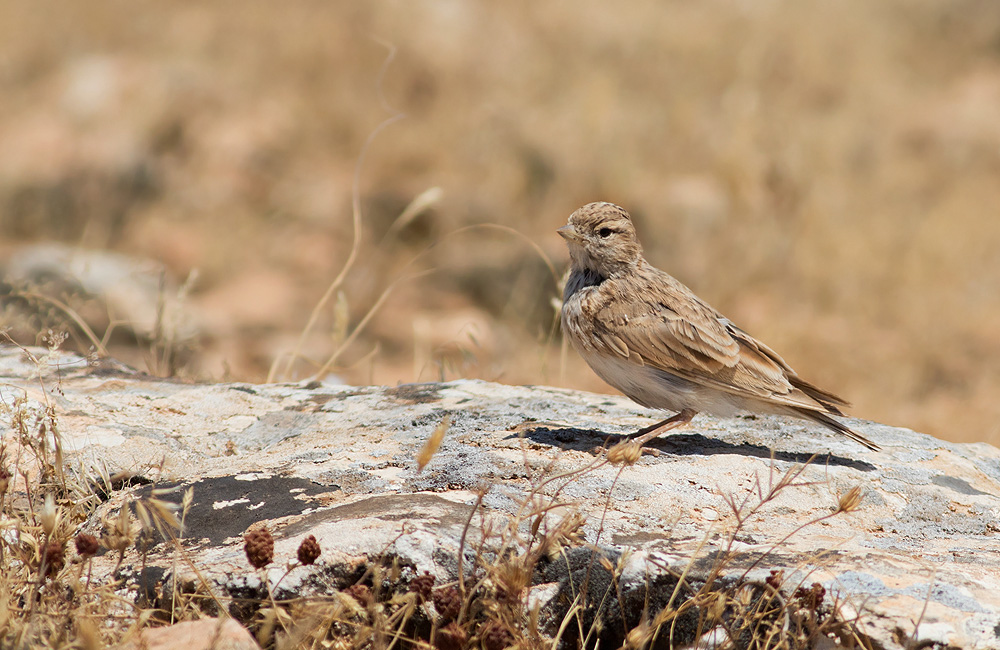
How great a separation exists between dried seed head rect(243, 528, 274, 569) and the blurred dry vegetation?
15.9 feet

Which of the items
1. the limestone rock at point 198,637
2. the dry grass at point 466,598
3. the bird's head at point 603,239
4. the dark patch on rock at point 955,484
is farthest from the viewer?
the bird's head at point 603,239

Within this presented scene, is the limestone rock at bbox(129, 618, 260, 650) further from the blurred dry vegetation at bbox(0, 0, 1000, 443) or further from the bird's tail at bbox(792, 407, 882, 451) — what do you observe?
the blurred dry vegetation at bbox(0, 0, 1000, 443)

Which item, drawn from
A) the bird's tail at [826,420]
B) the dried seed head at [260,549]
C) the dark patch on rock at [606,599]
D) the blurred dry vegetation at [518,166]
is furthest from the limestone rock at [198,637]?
the blurred dry vegetation at [518,166]

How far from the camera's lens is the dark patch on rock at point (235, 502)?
8.18ft

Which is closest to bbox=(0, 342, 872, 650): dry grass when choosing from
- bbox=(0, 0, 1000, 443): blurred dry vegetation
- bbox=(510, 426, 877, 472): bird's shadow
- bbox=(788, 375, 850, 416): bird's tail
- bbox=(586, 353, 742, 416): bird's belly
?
bbox=(510, 426, 877, 472): bird's shadow

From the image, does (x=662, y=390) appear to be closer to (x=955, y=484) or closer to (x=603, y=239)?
(x=603, y=239)

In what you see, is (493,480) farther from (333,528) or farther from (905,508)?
(905,508)

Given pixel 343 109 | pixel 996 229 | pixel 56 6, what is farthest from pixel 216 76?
pixel 996 229

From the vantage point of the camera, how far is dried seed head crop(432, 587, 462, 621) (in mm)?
2197

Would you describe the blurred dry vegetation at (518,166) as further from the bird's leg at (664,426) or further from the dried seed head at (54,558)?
the dried seed head at (54,558)

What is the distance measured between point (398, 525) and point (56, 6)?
15.2 meters

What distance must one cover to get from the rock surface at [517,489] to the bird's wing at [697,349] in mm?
220

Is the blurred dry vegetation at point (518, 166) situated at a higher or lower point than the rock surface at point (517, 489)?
higher

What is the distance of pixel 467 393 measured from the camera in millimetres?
3768
